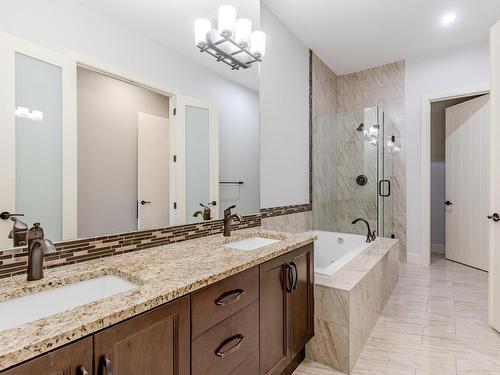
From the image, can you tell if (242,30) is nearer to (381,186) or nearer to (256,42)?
(256,42)

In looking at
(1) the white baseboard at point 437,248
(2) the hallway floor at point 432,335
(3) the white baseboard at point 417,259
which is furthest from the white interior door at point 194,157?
(1) the white baseboard at point 437,248

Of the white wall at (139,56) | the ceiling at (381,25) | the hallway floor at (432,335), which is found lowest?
the hallway floor at (432,335)

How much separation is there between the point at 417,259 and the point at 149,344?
4139 millimetres

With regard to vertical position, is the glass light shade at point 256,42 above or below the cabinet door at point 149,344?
above

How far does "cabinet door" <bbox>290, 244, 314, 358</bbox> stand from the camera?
168 cm

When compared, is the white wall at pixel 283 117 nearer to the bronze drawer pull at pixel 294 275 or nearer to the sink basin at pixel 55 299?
the bronze drawer pull at pixel 294 275

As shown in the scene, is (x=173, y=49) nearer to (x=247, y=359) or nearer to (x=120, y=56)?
(x=120, y=56)

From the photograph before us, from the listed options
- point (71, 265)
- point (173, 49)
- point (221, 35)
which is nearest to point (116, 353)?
point (71, 265)

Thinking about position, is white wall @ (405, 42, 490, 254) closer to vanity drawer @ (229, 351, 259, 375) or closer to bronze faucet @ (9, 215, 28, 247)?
vanity drawer @ (229, 351, 259, 375)

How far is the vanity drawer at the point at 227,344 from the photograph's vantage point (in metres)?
1.06

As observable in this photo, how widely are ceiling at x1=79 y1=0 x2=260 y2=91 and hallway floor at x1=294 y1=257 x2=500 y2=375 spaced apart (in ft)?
7.23

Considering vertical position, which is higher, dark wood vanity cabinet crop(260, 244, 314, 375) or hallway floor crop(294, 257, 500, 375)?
dark wood vanity cabinet crop(260, 244, 314, 375)

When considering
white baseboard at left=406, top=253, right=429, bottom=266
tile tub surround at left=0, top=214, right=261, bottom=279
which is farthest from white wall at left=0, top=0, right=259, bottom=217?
white baseboard at left=406, top=253, right=429, bottom=266

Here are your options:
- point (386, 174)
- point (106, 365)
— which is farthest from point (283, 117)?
point (106, 365)
